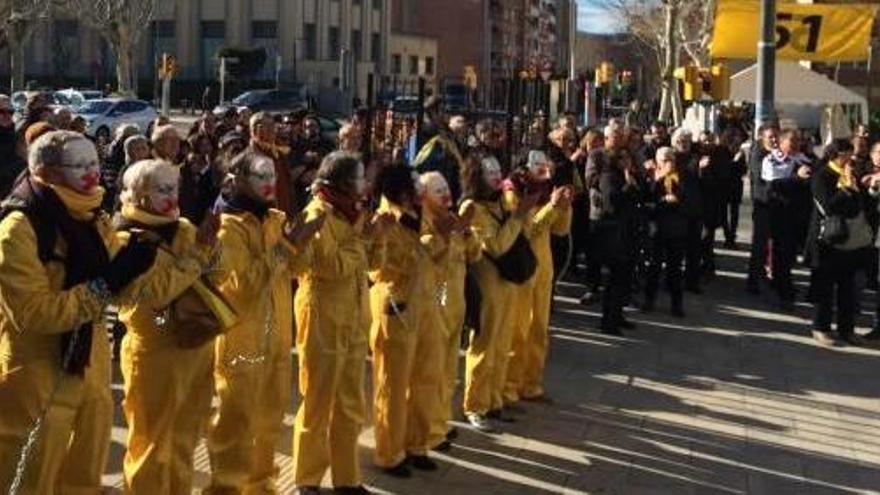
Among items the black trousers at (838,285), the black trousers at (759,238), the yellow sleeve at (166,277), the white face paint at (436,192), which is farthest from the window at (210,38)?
the yellow sleeve at (166,277)

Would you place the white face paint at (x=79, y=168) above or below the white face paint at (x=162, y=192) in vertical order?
above

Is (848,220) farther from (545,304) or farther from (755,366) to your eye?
(545,304)

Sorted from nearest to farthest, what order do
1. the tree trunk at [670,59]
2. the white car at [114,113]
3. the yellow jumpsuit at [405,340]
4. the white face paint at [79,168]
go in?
the white face paint at [79,168] → the yellow jumpsuit at [405,340] → the white car at [114,113] → the tree trunk at [670,59]

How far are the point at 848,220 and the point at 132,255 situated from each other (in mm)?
A: 8125

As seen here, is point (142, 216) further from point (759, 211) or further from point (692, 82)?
point (692, 82)

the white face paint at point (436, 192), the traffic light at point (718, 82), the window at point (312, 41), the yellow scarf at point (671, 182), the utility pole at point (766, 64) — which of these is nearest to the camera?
the white face paint at point (436, 192)

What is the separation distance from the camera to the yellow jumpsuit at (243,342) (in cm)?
538

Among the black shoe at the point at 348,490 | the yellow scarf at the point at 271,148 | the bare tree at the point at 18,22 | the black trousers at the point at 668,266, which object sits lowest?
the black shoe at the point at 348,490

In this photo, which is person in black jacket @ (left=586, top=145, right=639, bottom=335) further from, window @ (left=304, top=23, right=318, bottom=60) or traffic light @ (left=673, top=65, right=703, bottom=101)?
window @ (left=304, top=23, right=318, bottom=60)

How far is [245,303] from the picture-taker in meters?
5.47

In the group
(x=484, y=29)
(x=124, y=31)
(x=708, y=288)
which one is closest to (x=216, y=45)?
(x=124, y=31)

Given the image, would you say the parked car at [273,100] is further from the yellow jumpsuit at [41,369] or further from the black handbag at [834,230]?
the yellow jumpsuit at [41,369]

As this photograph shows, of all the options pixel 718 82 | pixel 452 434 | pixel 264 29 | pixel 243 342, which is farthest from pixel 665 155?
pixel 264 29

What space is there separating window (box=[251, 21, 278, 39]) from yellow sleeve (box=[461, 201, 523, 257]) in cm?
6942
